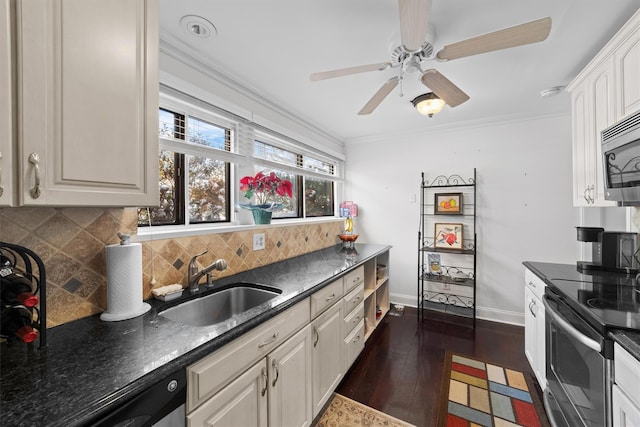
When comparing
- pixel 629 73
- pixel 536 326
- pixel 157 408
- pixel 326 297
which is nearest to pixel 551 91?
pixel 629 73

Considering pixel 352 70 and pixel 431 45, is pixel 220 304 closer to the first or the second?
pixel 352 70

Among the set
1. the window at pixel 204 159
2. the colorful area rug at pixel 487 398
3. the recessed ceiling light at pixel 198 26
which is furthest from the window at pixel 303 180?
the colorful area rug at pixel 487 398

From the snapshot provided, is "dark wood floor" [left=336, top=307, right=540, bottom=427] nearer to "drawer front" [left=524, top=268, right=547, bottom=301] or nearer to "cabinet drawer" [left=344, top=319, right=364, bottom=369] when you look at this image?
"cabinet drawer" [left=344, top=319, right=364, bottom=369]

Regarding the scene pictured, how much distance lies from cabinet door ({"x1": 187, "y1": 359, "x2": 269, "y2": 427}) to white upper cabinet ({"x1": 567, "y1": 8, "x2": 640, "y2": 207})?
7.37 ft

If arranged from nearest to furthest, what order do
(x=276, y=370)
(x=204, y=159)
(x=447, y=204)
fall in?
(x=276, y=370) < (x=204, y=159) < (x=447, y=204)

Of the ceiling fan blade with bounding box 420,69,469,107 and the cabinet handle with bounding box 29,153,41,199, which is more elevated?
the ceiling fan blade with bounding box 420,69,469,107

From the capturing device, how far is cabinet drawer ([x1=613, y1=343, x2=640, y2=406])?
907mm

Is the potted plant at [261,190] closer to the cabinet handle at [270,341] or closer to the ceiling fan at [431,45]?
the ceiling fan at [431,45]

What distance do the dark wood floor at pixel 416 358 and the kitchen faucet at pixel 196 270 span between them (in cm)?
131

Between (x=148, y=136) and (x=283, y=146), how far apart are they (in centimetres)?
175

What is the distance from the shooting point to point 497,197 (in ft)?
9.75

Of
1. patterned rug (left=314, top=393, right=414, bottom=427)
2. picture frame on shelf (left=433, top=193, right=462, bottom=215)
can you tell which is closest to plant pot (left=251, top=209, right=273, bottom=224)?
patterned rug (left=314, top=393, right=414, bottom=427)

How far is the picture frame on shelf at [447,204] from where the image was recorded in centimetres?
307

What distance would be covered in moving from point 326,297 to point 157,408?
3.46 ft
